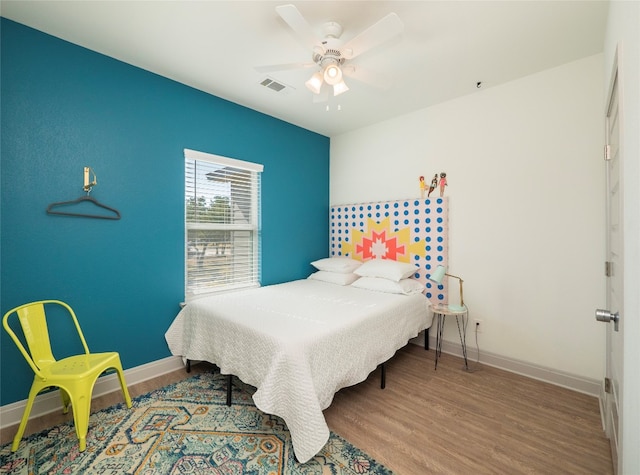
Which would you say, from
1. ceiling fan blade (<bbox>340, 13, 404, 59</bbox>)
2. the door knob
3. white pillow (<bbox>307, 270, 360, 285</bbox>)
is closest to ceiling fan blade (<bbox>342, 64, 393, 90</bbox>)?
ceiling fan blade (<bbox>340, 13, 404, 59</bbox>)

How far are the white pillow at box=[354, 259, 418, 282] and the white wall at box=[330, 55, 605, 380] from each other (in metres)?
0.46

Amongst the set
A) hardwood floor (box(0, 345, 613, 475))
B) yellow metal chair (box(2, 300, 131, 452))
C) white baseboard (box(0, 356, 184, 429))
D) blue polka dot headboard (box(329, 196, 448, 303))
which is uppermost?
blue polka dot headboard (box(329, 196, 448, 303))

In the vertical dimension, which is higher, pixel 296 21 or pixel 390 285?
pixel 296 21

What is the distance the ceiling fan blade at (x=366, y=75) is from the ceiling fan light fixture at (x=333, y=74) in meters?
0.09

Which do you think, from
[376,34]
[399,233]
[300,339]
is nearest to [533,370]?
[399,233]

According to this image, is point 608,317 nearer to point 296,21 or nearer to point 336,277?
point 296,21

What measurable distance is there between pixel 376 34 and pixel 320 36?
561 millimetres

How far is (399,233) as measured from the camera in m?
3.45

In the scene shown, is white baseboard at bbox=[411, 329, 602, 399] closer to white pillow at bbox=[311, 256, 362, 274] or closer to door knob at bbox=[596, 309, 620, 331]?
white pillow at bbox=[311, 256, 362, 274]

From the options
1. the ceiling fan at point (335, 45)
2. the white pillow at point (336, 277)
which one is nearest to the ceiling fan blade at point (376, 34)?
the ceiling fan at point (335, 45)

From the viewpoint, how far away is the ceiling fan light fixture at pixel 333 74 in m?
1.97

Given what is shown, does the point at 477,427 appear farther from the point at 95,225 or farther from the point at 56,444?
the point at 95,225

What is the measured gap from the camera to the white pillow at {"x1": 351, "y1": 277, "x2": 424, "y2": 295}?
9.61 ft

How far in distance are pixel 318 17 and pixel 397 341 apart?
2528mm
